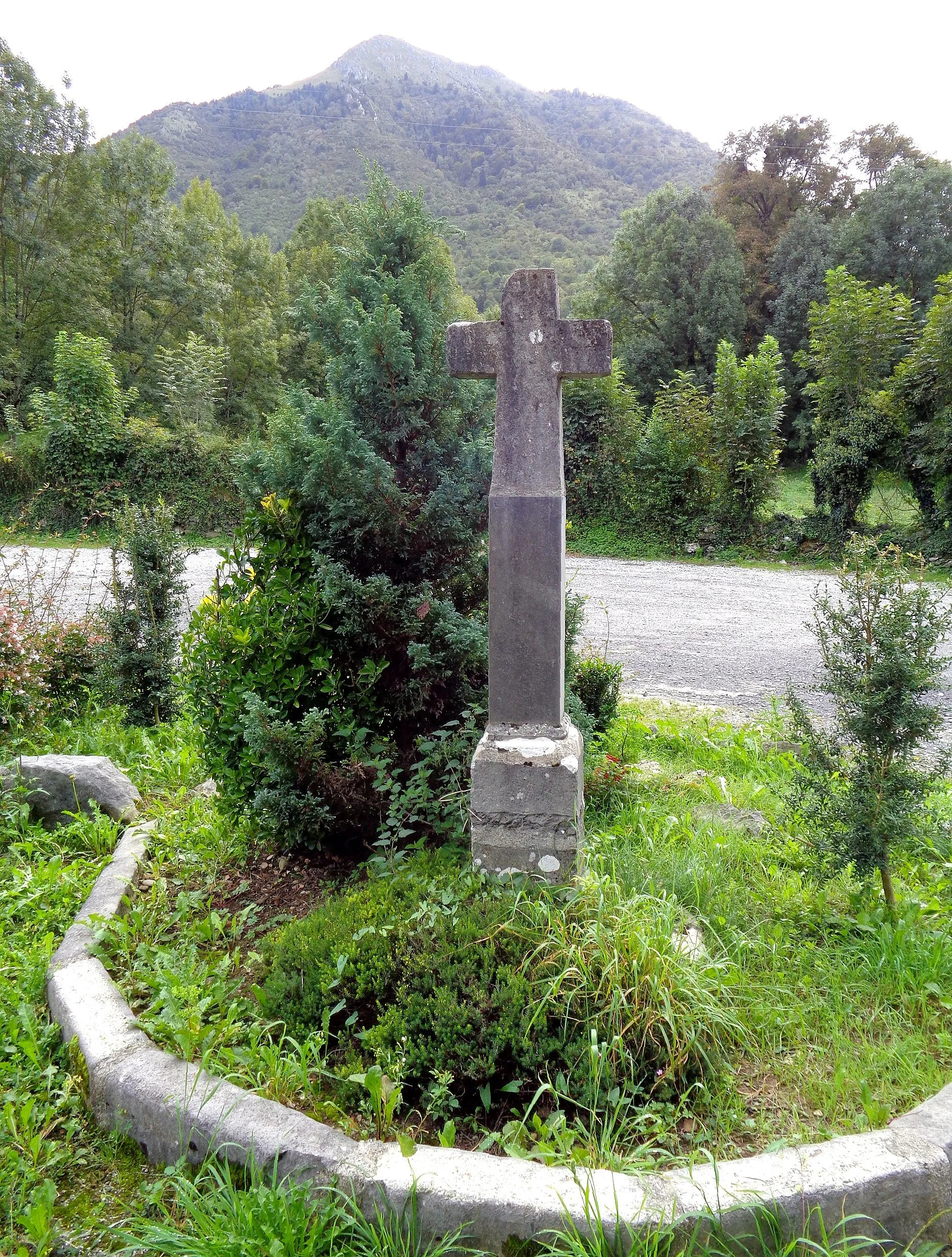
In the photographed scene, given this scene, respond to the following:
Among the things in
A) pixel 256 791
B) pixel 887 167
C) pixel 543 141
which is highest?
pixel 543 141

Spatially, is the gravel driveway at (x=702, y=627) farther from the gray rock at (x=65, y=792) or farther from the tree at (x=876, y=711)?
the gray rock at (x=65, y=792)

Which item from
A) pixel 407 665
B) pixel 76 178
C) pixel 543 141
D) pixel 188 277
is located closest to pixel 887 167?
pixel 188 277

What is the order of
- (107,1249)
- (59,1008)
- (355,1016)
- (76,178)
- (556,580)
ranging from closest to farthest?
(107,1249) < (355,1016) < (59,1008) < (556,580) < (76,178)

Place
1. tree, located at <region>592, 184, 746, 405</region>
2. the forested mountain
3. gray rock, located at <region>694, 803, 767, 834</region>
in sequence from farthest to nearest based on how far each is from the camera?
1. the forested mountain
2. tree, located at <region>592, 184, 746, 405</region>
3. gray rock, located at <region>694, 803, 767, 834</region>

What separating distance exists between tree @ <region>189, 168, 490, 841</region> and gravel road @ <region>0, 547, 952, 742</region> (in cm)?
140

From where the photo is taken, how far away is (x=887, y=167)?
81.9 feet

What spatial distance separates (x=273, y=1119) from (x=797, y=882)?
2.33 m

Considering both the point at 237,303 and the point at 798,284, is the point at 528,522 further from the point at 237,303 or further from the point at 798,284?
the point at 237,303

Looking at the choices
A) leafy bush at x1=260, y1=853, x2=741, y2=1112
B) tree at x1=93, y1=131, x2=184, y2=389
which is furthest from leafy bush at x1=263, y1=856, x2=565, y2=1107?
tree at x1=93, y1=131, x2=184, y2=389

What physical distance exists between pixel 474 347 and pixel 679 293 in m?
23.7

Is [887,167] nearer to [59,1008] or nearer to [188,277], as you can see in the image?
[188,277]

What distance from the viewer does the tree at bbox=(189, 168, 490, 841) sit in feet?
11.6

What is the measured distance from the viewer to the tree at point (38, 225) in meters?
21.0

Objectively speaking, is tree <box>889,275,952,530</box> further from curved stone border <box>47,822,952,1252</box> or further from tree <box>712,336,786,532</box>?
curved stone border <box>47,822,952,1252</box>
